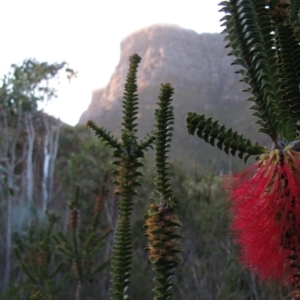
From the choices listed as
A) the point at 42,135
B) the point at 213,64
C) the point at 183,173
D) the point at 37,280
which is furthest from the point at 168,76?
the point at 37,280

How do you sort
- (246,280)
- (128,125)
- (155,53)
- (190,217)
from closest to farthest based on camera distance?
Answer: (128,125), (246,280), (190,217), (155,53)

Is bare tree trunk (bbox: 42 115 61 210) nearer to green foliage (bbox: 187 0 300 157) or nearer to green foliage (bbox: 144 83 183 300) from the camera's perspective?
green foliage (bbox: 144 83 183 300)

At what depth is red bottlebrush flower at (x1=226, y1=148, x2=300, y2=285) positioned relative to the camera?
125 centimetres

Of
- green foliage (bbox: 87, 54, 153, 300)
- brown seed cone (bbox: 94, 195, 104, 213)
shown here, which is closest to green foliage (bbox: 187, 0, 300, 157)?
green foliage (bbox: 87, 54, 153, 300)

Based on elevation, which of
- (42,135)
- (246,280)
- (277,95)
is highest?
(42,135)

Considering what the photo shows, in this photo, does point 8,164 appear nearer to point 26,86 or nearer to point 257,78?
point 26,86

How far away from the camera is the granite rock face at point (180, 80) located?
166 ft

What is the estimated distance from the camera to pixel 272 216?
49.9 inches

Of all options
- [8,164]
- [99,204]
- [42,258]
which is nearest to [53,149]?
[8,164]

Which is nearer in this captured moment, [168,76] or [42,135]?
[42,135]

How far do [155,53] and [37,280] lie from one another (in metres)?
76.9

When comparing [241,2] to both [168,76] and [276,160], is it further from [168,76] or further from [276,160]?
[168,76]

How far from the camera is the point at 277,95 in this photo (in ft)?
4.45

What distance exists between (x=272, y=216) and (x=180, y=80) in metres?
70.3
